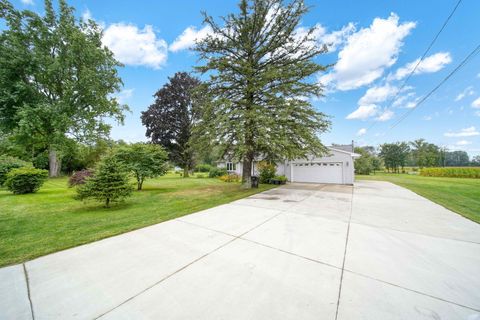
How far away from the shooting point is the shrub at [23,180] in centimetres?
892

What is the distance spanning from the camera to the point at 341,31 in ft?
33.2

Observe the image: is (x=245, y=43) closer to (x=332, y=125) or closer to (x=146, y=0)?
(x=146, y=0)

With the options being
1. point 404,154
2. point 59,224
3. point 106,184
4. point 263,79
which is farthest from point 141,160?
point 404,154

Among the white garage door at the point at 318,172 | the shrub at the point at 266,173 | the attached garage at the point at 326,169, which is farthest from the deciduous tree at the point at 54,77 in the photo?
the white garage door at the point at 318,172

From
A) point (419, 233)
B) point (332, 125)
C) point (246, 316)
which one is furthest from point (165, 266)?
point (332, 125)

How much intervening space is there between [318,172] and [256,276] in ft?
48.2

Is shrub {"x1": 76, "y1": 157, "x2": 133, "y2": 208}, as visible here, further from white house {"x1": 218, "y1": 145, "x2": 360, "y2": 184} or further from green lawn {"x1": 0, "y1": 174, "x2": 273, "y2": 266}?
white house {"x1": 218, "y1": 145, "x2": 360, "y2": 184}

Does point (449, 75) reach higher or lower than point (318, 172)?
higher

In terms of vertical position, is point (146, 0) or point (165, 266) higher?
point (146, 0)

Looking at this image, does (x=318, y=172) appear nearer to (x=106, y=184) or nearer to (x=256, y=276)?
(x=256, y=276)

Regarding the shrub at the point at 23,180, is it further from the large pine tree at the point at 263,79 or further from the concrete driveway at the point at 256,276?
the concrete driveway at the point at 256,276

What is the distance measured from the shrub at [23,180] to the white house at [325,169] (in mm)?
10687

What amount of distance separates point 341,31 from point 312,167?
981cm

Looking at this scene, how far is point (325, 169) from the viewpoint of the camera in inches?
601
